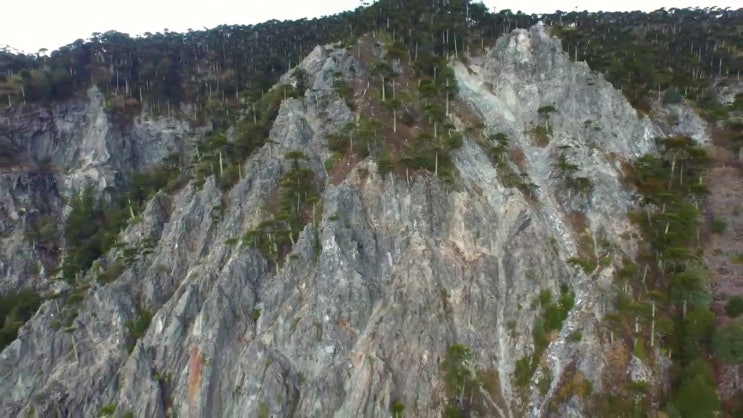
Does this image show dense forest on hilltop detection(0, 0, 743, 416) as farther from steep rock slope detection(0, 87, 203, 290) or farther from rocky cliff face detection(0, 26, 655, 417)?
steep rock slope detection(0, 87, 203, 290)

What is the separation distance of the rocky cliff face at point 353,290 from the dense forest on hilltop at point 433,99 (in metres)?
2.79

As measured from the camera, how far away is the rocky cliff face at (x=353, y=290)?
162 feet

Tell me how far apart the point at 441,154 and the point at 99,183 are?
7682cm

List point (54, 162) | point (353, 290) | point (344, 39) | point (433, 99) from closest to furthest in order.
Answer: point (353, 290) → point (433, 99) → point (344, 39) → point (54, 162)

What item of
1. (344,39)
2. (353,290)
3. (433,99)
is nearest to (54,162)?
(344,39)

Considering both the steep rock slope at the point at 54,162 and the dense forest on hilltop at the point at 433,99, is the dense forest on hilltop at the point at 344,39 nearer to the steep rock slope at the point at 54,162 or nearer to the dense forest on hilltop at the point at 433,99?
the dense forest on hilltop at the point at 433,99

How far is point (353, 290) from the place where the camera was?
5378 cm

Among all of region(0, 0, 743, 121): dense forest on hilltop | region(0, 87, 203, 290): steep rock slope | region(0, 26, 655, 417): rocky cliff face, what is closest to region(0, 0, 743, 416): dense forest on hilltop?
region(0, 0, 743, 121): dense forest on hilltop

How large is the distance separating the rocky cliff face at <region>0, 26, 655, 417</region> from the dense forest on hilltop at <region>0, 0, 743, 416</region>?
2789 mm

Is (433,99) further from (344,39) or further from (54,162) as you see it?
(54,162)

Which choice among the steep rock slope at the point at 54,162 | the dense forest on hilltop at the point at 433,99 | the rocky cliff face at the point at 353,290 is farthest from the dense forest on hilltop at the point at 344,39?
the rocky cliff face at the point at 353,290

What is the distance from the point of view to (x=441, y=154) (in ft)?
212

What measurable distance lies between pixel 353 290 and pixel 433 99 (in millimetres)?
38834

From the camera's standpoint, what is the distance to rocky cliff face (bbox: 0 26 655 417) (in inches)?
1939
